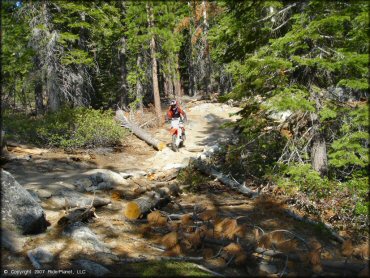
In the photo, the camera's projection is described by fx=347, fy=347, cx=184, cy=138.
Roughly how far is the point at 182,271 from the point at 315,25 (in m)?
5.83

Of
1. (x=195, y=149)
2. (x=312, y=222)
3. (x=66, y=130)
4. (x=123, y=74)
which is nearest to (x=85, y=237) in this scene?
(x=312, y=222)

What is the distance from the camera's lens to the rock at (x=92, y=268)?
5.09 meters

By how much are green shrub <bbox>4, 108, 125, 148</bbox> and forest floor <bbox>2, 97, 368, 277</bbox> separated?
715 mm

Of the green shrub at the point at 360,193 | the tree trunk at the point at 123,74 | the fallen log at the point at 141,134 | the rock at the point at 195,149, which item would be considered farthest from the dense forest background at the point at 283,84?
the tree trunk at the point at 123,74

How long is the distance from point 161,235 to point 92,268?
2.16 metres

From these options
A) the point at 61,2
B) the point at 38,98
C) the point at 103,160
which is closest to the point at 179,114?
the point at 103,160

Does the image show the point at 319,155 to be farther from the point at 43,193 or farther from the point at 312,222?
the point at 43,193

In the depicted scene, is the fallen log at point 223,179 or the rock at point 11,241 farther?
the fallen log at point 223,179

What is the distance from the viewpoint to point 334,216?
8.57m

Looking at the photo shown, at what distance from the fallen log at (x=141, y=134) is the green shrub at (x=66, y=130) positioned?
1.82 meters

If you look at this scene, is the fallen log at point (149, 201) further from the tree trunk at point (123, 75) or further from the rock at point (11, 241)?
the tree trunk at point (123, 75)

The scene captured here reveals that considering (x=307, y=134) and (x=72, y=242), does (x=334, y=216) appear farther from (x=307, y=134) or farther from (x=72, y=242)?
(x=72, y=242)

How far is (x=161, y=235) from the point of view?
716 cm

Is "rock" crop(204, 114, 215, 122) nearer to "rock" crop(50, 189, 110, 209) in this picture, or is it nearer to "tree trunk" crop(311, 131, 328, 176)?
"tree trunk" crop(311, 131, 328, 176)
